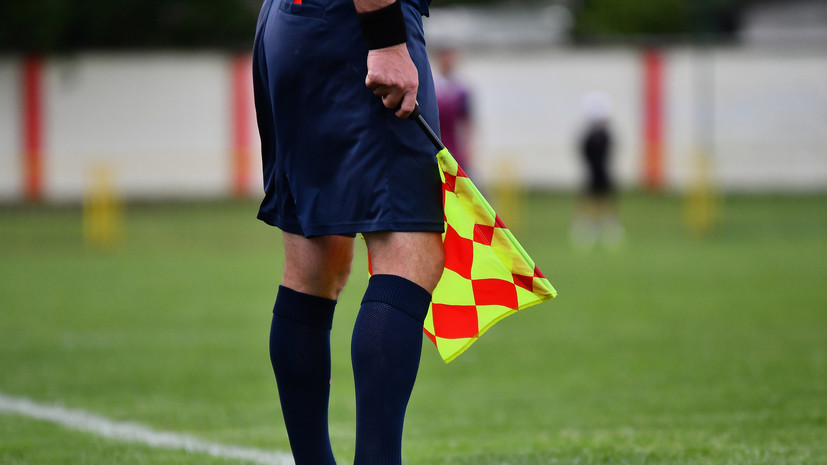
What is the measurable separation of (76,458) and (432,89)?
1.80 metres

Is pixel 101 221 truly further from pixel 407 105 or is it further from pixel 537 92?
pixel 407 105

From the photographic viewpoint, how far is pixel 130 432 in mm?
3896

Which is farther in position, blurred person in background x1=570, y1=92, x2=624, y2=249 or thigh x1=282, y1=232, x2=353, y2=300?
blurred person in background x1=570, y1=92, x2=624, y2=249

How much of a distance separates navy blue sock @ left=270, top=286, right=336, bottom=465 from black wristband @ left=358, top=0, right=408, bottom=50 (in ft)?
2.33

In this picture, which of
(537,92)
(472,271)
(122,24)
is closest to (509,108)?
(537,92)

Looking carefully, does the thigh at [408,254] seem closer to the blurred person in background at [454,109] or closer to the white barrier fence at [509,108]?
the blurred person in background at [454,109]

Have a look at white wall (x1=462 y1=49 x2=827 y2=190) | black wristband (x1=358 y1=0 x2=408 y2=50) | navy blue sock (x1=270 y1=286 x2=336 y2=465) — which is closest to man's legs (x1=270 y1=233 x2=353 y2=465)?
navy blue sock (x1=270 y1=286 x2=336 y2=465)

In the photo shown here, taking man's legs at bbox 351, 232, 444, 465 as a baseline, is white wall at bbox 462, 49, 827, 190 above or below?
below

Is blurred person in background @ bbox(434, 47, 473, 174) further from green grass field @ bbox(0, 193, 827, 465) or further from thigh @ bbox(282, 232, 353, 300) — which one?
thigh @ bbox(282, 232, 353, 300)

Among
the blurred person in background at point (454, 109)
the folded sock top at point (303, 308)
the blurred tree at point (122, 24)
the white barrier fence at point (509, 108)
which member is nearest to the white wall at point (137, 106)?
the white barrier fence at point (509, 108)

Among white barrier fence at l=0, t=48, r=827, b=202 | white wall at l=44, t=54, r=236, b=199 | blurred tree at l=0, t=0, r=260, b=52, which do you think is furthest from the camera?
white wall at l=44, t=54, r=236, b=199

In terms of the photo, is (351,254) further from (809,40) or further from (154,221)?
(809,40)

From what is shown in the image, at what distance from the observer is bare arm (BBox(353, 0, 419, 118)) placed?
88.0 inches

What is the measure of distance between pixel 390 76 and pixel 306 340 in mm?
746
